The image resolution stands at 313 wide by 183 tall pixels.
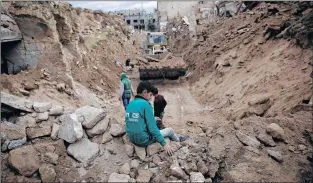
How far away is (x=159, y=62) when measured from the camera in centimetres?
2061

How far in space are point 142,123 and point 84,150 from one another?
3.04ft

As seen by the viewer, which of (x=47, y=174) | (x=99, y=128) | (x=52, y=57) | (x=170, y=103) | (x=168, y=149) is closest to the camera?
(x=47, y=174)

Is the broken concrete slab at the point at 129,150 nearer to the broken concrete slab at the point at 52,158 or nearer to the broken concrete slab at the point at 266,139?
the broken concrete slab at the point at 52,158

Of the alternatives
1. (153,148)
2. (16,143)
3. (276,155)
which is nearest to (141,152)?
(153,148)

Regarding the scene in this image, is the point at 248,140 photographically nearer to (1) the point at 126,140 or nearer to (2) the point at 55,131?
(1) the point at 126,140

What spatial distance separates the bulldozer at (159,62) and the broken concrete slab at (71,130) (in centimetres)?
1242

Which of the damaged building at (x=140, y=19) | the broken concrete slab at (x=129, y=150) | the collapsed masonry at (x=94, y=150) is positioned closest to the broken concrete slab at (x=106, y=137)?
the collapsed masonry at (x=94, y=150)

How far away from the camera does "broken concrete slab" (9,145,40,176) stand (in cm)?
398

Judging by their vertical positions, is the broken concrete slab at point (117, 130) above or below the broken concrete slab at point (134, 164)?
above

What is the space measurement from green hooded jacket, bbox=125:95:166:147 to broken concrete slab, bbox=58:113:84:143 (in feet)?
2.34

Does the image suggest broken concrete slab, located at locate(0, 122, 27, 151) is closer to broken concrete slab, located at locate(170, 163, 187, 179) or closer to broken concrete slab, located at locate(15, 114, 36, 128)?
broken concrete slab, located at locate(15, 114, 36, 128)

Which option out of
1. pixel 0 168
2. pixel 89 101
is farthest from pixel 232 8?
pixel 0 168

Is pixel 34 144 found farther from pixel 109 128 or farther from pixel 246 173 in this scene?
pixel 246 173

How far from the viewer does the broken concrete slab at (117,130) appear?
15.4ft
